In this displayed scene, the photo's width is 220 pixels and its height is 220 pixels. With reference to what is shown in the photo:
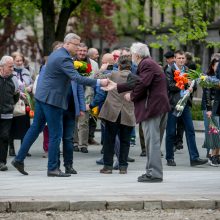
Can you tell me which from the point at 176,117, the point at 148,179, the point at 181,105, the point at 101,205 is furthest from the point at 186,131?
the point at 101,205

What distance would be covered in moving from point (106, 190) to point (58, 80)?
7.42 feet

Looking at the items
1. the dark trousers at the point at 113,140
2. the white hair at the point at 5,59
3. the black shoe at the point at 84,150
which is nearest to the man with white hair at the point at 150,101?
the dark trousers at the point at 113,140

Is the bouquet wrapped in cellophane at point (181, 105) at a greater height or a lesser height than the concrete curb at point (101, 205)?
greater

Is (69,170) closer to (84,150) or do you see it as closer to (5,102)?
(5,102)

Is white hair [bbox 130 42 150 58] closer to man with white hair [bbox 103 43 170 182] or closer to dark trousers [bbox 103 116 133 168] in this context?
man with white hair [bbox 103 43 170 182]

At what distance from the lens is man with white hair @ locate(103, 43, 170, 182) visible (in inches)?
569

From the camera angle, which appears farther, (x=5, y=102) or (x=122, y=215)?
(x=5, y=102)

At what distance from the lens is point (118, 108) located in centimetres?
1609

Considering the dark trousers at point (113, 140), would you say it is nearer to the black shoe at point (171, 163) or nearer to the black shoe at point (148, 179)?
the black shoe at point (148, 179)

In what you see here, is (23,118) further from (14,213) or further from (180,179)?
(14,213)

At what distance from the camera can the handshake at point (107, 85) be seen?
14969mm

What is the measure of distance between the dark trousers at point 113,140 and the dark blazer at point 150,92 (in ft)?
5.07

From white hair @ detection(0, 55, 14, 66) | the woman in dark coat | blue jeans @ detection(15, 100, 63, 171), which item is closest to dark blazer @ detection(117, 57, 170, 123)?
blue jeans @ detection(15, 100, 63, 171)

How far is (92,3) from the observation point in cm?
4172
